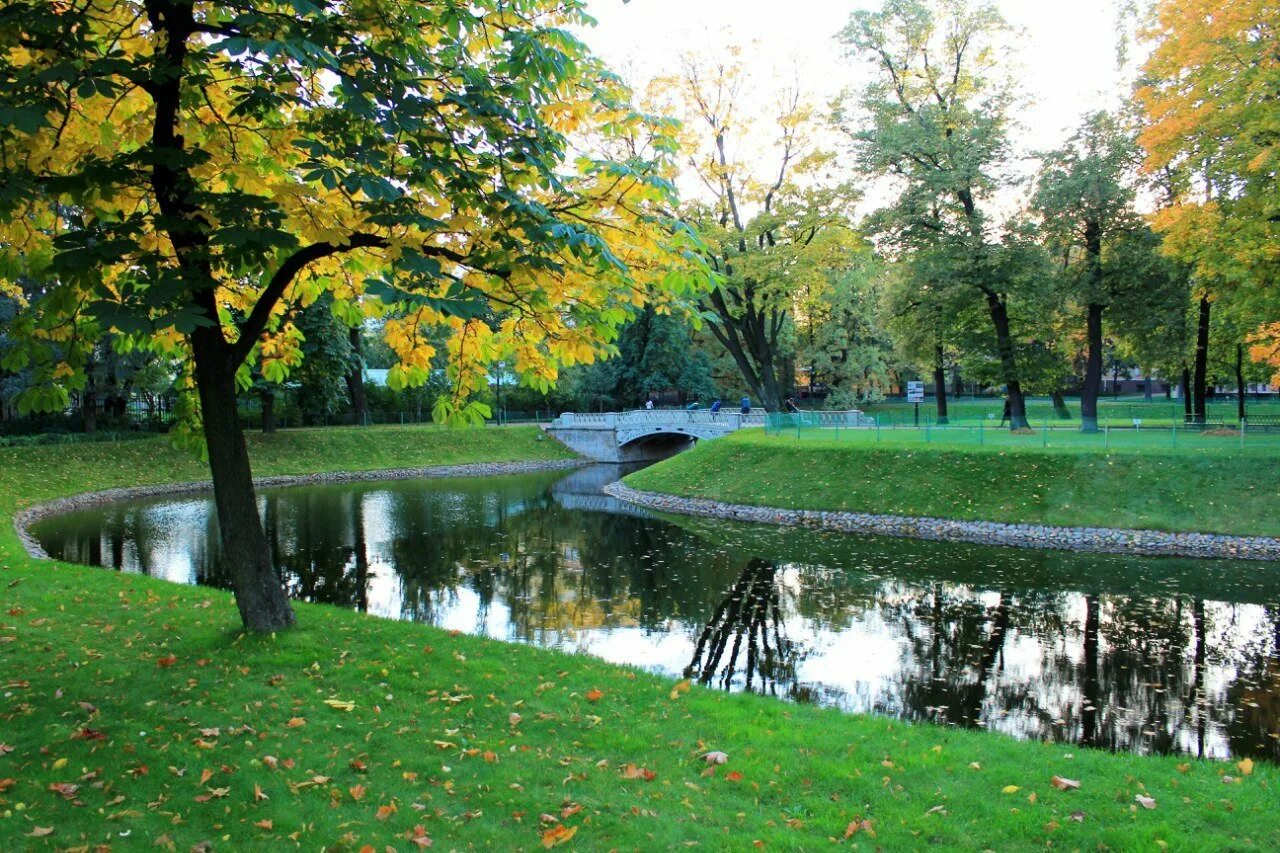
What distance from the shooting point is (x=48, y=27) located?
5664mm

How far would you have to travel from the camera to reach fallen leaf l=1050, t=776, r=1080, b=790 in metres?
5.86

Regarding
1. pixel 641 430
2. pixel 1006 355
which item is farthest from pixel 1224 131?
pixel 641 430

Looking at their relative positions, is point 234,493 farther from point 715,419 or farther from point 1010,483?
point 715,419

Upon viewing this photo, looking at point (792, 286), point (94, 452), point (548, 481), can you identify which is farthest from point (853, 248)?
point (94, 452)

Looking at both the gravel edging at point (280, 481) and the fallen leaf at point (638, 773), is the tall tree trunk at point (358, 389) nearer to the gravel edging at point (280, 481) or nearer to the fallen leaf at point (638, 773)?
the gravel edging at point (280, 481)

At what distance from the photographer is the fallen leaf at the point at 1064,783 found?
5.86 meters

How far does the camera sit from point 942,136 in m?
30.0

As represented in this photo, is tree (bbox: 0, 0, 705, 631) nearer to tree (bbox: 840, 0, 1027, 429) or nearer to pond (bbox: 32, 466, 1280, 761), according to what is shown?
pond (bbox: 32, 466, 1280, 761)

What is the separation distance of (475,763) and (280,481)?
35.3 meters

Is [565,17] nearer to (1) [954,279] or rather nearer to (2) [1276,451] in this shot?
(2) [1276,451]

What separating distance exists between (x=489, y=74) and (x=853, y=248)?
2596 centimetres

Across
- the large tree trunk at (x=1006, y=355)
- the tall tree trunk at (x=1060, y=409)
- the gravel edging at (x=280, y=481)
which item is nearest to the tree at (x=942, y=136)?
the large tree trunk at (x=1006, y=355)

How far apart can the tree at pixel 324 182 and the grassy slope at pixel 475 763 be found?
6.51 feet

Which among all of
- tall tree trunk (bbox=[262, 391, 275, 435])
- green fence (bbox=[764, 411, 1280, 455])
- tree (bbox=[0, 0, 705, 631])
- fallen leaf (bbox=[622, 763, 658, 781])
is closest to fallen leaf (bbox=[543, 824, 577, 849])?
fallen leaf (bbox=[622, 763, 658, 781])
